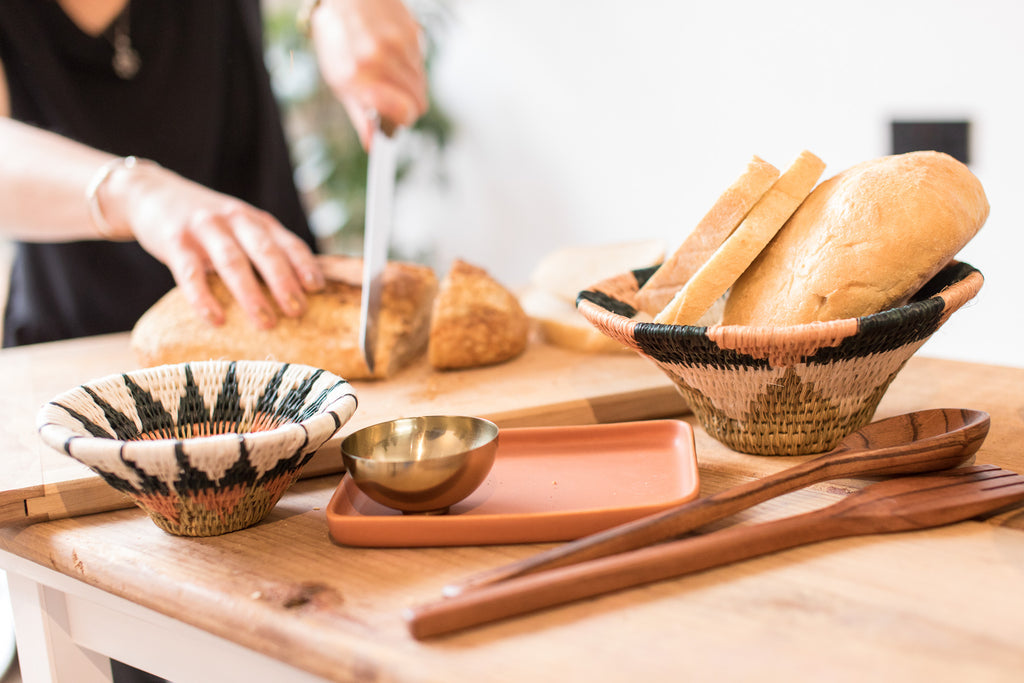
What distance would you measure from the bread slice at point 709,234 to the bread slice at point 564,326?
0.26m

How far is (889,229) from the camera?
0.85m

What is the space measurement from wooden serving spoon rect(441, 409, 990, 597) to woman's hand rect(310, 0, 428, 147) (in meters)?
1.02

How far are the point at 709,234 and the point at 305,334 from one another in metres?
0.69

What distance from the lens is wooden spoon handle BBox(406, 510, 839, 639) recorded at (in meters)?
0.62

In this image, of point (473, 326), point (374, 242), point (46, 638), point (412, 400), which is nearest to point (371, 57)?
point (374, 242)

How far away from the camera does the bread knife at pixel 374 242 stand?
50.3 inches

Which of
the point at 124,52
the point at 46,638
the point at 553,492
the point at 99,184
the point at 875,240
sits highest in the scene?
the point at 124,52

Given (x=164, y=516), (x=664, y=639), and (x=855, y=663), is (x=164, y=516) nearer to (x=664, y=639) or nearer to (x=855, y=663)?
(x=664, y=639)

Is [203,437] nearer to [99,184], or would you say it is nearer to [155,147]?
[99,184]

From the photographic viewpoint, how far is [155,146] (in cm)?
194

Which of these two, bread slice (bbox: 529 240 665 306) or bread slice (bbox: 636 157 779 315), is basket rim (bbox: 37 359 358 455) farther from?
bread slice (bbox: 529 240 665 306)

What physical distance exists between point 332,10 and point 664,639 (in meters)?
1.46

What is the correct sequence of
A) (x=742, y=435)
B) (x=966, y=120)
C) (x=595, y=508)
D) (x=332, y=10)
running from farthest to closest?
(x=966, y=120) < (x=332, y=10) < (x=742, y=435) < (x=595, y=508)

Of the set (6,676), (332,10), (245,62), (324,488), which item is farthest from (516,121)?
(324,488)
